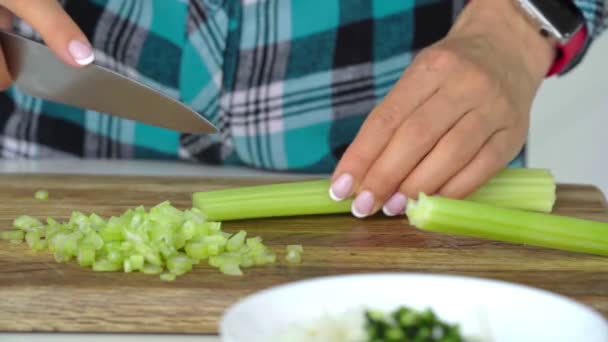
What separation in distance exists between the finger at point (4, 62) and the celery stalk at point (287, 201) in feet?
1.13

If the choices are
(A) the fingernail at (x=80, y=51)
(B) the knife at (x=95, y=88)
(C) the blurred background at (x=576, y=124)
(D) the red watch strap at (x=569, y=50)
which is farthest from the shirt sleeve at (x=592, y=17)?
(C) the blurred background at (x=576, y=124)

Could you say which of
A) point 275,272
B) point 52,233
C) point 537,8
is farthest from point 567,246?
point 52,233

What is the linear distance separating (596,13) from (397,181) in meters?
0.50

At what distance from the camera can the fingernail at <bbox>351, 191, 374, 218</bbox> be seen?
134 cm

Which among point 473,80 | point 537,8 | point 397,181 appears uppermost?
point 537,8

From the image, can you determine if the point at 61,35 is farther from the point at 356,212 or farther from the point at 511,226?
the point at 511,226

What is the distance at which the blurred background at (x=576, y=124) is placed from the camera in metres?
2.82

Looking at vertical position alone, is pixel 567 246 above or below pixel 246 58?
below

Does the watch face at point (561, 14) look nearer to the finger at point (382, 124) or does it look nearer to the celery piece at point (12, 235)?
the finger at point (382, 124)

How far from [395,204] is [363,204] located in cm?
5

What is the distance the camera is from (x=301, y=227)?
1348 mm

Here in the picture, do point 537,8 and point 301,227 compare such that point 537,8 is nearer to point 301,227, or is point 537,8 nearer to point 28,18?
point 301,227

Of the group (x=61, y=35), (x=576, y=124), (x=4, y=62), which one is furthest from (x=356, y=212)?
(x=576, y=124)

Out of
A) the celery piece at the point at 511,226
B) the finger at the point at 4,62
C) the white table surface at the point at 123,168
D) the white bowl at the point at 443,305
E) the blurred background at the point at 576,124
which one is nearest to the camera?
the white bowl at the point at 443,305
